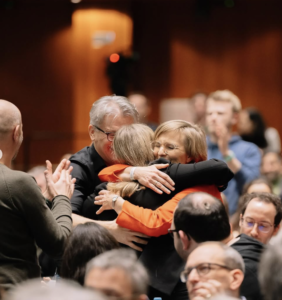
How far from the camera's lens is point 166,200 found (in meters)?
2.48

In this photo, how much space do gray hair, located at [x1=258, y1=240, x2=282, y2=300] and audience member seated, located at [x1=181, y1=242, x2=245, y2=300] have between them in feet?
0.84

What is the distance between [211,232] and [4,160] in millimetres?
898

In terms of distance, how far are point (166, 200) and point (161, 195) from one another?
0.03 metres

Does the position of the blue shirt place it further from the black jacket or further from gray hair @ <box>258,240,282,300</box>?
gray hair @ <box>258,240,282,300</box>

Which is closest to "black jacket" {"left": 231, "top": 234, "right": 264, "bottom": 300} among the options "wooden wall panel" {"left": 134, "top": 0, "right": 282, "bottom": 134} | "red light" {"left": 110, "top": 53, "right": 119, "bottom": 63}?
"red light" {"left": 110, "top": 53, "right": 119, "bottom": 63}

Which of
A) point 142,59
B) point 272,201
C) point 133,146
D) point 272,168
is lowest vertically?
point 272,168

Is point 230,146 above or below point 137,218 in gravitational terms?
below

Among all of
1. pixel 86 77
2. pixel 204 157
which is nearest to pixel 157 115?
pixel 86 77

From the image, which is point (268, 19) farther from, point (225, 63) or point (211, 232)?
point (211, 232)

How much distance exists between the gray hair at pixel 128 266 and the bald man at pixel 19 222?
584mm

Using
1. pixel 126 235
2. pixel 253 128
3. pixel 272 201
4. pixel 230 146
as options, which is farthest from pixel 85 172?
pixel 253 128

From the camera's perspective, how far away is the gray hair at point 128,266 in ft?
5.33

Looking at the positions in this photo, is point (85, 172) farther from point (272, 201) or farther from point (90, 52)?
point (90, 52)

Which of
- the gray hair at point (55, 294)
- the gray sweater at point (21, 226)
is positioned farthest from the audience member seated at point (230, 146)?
the gray hair at point (55, 294)
